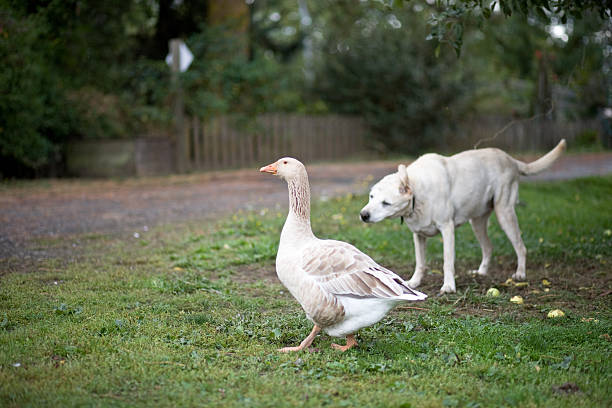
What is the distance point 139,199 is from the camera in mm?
12391

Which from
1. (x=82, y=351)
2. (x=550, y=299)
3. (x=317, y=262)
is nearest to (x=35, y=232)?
(x=82, y=351)

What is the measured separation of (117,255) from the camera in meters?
7.70

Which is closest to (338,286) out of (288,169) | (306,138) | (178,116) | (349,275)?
(349,275)

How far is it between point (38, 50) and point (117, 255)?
9640mm

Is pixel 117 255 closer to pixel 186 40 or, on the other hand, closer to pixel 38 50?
pixel 38 50

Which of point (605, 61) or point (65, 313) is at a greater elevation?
point (605, 61)

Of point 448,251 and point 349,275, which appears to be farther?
point 448,251

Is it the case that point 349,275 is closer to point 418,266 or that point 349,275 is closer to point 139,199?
point 418,266

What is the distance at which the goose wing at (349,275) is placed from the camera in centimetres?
440

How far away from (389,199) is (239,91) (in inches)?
566

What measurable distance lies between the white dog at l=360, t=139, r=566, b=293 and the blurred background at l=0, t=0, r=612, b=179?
189 inches

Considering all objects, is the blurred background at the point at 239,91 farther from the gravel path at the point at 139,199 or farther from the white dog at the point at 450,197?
the white dog at the point at 450,197

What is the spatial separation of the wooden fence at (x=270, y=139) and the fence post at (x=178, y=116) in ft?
0.91

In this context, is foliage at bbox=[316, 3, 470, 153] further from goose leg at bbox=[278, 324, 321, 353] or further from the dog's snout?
goose leg at bbox=[278, 324, 321, 353]
